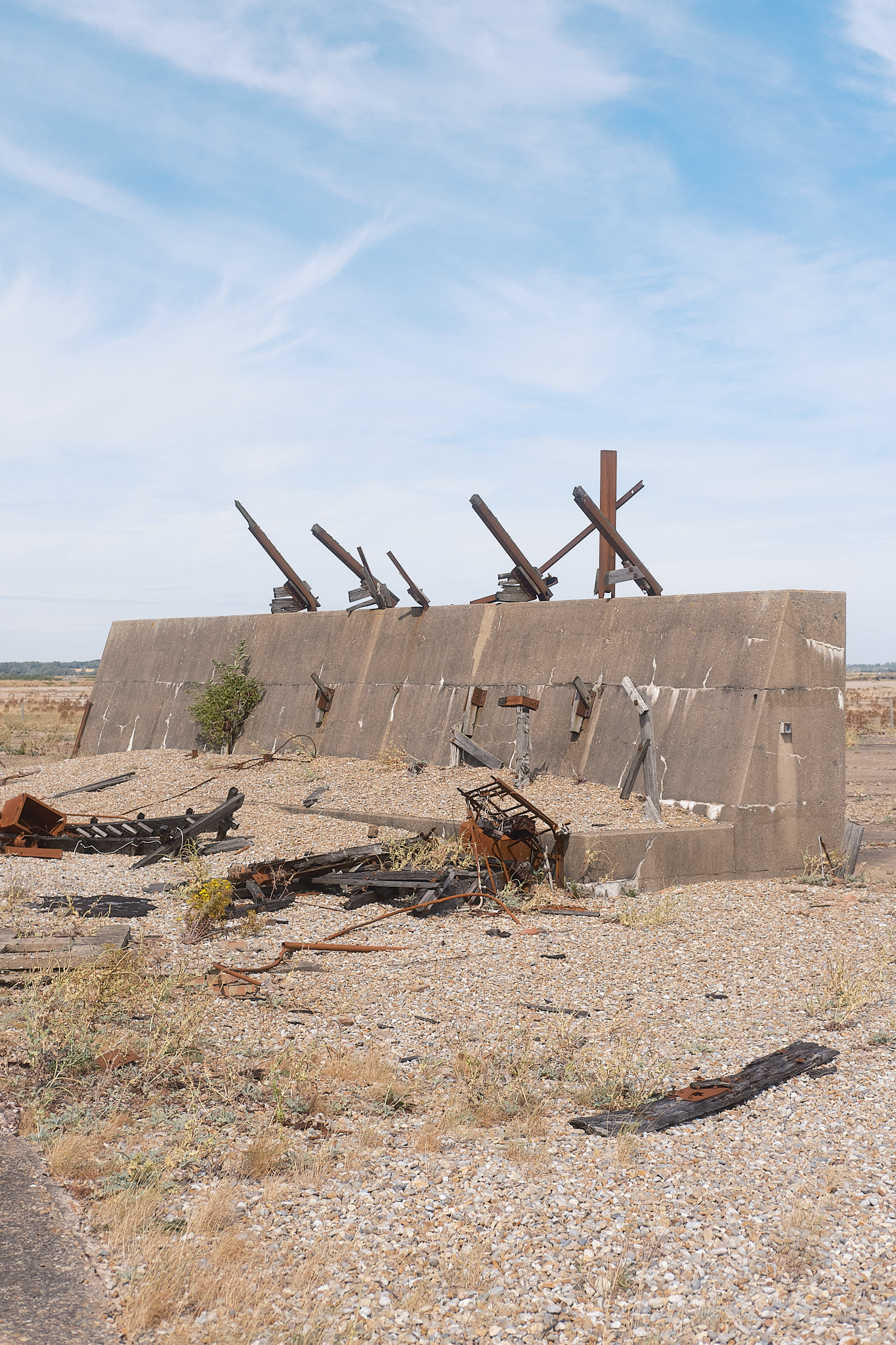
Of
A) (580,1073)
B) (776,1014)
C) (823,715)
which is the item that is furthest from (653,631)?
(580,1073)

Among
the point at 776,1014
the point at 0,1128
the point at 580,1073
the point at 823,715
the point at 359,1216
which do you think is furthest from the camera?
the point at 823,715

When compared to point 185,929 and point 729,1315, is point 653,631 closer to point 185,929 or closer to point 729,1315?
point 185,929

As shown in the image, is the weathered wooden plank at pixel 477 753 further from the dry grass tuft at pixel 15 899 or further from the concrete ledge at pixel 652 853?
the dry grass tuft at pixel 15 899

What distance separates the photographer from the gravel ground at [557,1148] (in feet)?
11.5

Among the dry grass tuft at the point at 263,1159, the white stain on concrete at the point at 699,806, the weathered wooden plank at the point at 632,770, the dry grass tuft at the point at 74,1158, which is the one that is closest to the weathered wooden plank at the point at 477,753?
the weathered wooden plank at the point at 632,770

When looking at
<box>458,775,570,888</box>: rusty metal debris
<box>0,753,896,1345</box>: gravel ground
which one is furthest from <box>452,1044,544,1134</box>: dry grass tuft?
<box>458,775,570,888</box>: rusty metal debris

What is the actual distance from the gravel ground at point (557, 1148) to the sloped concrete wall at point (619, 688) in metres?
2.64

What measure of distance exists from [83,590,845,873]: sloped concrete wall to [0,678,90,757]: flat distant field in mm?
9705

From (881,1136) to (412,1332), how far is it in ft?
8.55

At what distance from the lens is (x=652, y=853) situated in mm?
10617

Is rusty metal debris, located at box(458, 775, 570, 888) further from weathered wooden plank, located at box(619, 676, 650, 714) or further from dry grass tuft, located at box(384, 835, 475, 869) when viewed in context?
weathered wooden plank, located at box(619, 676, 650, 714)

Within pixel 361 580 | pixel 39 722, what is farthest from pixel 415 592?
pixel 39 722

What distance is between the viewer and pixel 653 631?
12891 millimetres

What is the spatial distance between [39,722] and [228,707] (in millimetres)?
22597
